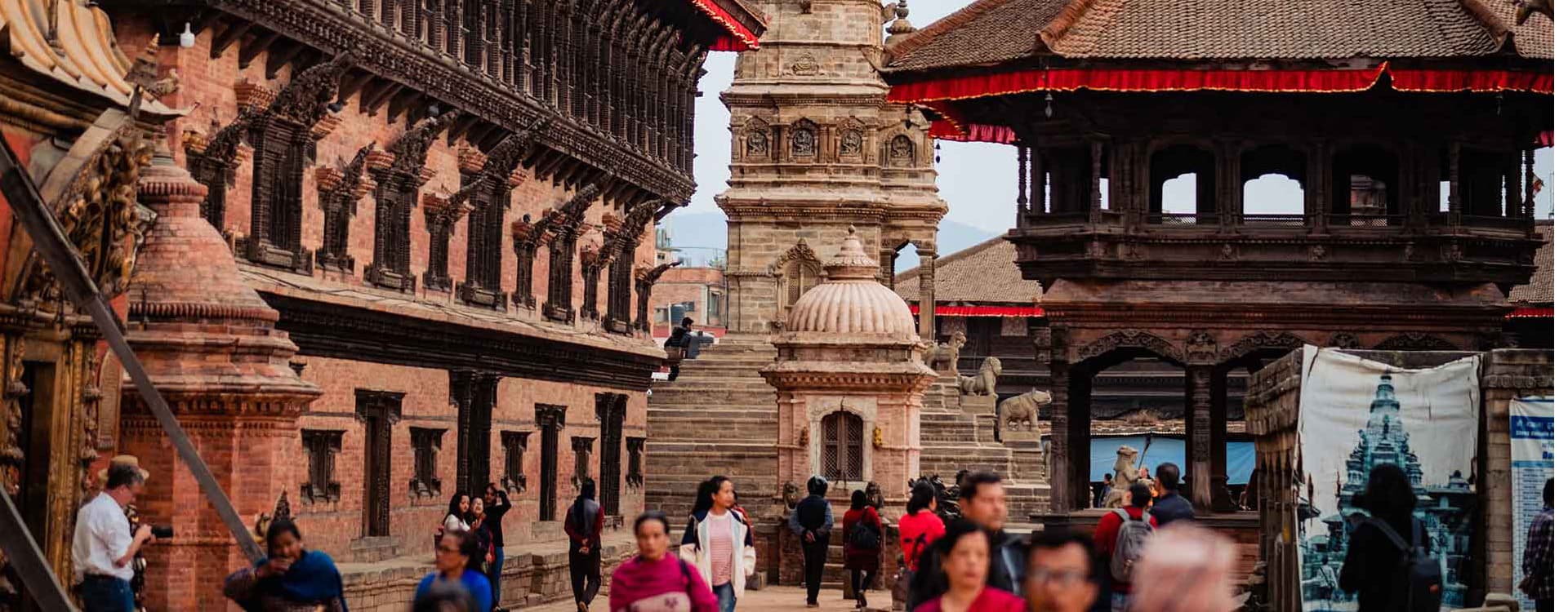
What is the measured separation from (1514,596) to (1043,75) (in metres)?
15.4

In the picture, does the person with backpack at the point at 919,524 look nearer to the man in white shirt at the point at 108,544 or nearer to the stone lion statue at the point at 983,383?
the man in white shirt at the point at 108,544

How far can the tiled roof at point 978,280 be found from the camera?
75625 millimetres

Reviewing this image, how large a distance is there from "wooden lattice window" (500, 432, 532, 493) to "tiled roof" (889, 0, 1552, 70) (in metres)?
7.74

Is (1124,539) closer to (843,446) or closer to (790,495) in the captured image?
(790,495)

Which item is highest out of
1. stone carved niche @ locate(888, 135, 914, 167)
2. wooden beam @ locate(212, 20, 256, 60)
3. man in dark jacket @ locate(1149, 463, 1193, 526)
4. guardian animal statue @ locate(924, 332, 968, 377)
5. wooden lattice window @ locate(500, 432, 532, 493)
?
stone carved niche @ locate(888, 135, 914, 167)

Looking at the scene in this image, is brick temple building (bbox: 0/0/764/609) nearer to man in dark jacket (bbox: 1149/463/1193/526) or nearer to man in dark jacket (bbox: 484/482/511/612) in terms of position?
man in dark jacket (bbox: 484/482/511/612)

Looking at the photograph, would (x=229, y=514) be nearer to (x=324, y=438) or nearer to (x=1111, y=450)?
(x=324, y=438)

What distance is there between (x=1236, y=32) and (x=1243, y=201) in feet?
7.25

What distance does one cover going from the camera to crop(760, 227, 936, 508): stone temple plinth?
43.5m

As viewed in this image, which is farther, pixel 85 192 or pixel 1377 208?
pixel 1377 208

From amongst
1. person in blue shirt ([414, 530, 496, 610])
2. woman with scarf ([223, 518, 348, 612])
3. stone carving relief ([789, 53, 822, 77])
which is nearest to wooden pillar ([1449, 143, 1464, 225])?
person in blue shirt ([414, 530, 496, 610])

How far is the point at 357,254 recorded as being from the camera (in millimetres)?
→ 30906

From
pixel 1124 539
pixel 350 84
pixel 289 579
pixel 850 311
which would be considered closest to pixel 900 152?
pixel 850 311

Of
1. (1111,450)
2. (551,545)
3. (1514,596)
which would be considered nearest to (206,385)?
(1514,596)
